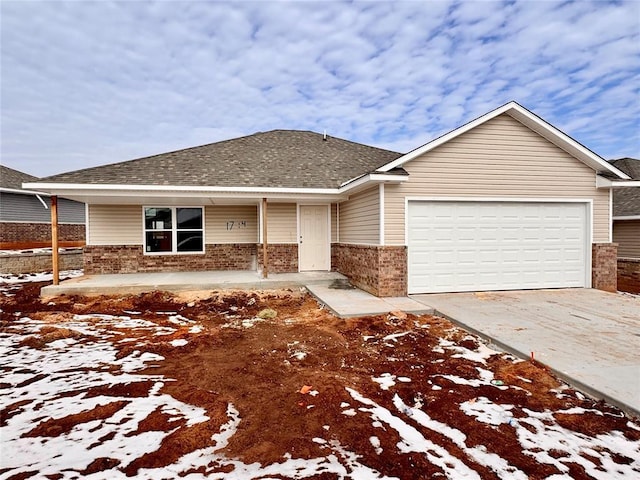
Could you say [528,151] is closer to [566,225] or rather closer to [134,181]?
A: [566,225]

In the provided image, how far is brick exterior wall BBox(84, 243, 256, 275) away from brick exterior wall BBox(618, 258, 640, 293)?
1407 cm

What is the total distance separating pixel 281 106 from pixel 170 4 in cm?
1238

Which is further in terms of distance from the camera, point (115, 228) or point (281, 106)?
point (281, 106)

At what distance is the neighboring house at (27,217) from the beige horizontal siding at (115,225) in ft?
26.4

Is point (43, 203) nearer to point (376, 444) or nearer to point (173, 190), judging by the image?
point (173, 190)

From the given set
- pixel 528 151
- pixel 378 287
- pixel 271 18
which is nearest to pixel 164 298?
pixel 378 287

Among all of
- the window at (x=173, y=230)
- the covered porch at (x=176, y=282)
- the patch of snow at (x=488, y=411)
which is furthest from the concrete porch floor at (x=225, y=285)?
the patch of snow at (x=488, y=411)

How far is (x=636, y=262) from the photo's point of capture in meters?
13.6

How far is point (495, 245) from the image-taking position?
8977 millimetres

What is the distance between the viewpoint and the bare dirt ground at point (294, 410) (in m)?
2.47

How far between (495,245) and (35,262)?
17452 mm

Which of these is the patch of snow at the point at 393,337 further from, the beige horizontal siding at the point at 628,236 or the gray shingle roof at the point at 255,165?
the beige horizontal siding at the point at 628,236

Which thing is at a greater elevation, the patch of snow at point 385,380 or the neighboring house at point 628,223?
the neighboring house at point 628,223

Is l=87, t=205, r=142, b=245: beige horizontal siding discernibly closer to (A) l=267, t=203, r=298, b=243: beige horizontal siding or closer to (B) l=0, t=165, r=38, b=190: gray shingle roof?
(A) l=267, t=203, r=298, b=243: beige horizontal siding
